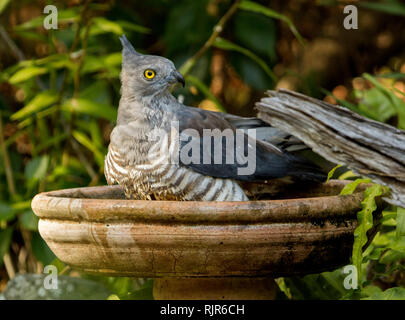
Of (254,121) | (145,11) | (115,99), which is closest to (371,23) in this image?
(145,11)

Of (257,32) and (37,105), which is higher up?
(257,32)

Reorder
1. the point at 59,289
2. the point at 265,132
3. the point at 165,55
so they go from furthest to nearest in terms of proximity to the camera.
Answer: the point at 165,55 < the point at 59,289 < the point at 265,132

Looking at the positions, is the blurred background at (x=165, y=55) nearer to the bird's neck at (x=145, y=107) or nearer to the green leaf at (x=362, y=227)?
the green leaf at (x=362, y=227)

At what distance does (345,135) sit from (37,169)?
6.08ft

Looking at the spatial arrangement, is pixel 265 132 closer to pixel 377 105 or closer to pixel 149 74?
pixel 149 74

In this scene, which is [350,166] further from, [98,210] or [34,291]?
[34,291]

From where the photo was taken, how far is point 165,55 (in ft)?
12.5

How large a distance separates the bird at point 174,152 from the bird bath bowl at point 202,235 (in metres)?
0.26

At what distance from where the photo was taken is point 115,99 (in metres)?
4.02

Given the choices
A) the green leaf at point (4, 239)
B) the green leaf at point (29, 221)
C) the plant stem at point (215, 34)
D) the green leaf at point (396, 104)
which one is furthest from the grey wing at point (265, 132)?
the green leaf at point (4, 239)

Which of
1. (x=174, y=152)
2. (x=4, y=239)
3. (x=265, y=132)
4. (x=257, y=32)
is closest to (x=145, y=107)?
(x=174, y=152)

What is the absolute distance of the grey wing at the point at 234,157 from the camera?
1.92m

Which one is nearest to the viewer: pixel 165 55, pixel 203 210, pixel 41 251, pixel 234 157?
pixel 203 210

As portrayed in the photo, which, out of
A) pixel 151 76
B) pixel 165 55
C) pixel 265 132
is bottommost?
pixel 265 132
